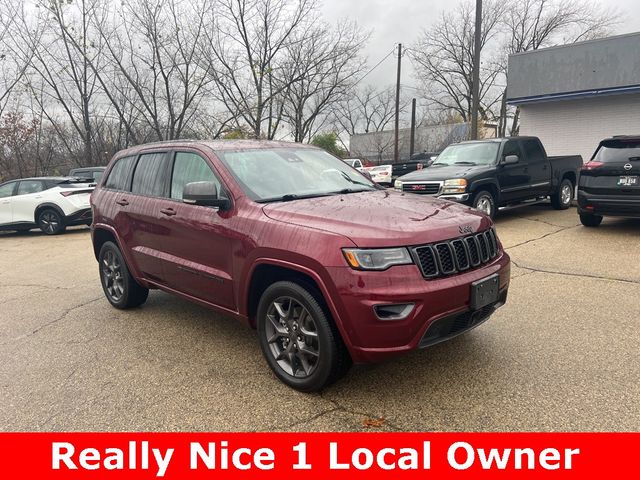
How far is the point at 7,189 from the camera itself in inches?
516

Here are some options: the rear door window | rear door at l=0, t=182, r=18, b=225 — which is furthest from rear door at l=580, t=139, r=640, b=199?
rear door at l=0, t=182, r=18, b=225

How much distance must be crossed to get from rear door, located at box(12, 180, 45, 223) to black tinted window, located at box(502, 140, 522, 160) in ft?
37.7

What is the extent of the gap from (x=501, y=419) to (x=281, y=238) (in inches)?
68.9

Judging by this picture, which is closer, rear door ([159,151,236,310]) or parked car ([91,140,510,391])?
parked car ([91,140,510,391])

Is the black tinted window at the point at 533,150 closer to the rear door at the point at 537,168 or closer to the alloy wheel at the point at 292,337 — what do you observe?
the rear door at the point at 537,168

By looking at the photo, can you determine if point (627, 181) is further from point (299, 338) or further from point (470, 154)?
point (299, 338)

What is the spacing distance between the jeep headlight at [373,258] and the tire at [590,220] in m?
7.44

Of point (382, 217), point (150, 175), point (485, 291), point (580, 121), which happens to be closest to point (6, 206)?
point (150, 175)

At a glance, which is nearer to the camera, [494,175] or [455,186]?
[455,186]

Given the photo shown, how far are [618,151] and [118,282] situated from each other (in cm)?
798

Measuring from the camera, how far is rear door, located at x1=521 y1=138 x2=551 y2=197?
10.5m

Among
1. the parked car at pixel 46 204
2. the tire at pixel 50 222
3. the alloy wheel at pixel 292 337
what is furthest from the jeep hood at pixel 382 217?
the tire at pixel 50 222

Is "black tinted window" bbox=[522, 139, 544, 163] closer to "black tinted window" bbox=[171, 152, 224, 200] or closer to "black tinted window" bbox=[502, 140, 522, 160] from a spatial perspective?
"black tinted window" bbox=[502, 140, 522, 160]

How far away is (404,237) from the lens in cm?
287
